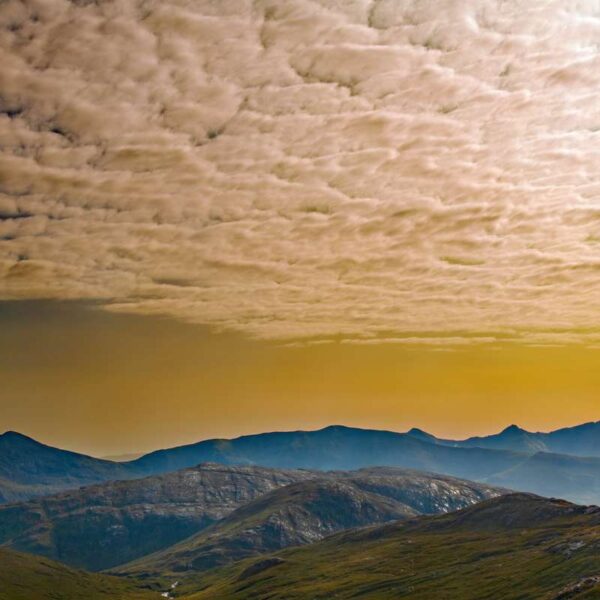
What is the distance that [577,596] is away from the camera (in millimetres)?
178625
